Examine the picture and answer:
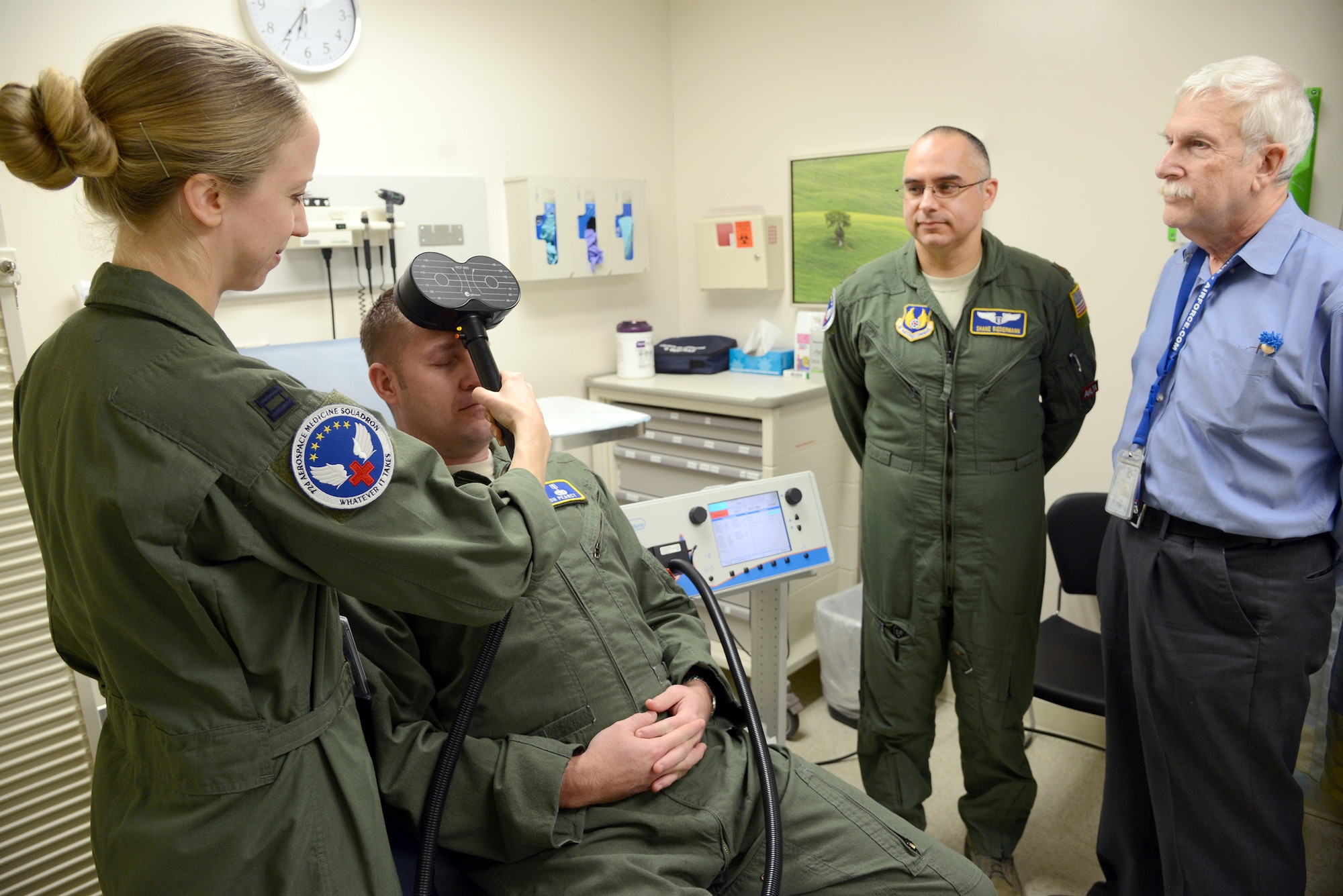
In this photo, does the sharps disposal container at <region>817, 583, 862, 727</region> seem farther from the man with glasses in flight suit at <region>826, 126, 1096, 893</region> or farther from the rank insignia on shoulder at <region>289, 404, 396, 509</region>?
the rank insignia on shoulder at <region>289, 404, 396, 509</region>

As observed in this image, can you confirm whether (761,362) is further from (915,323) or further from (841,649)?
(915,323)

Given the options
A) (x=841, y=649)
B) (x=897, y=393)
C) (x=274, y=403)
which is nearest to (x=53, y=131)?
(x=274, y=403)

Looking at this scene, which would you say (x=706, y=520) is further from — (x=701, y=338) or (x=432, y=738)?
(x=701, y=338)

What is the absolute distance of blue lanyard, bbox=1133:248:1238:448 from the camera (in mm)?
1621

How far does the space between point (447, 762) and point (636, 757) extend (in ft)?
0.78

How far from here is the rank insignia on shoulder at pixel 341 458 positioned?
0.80 m

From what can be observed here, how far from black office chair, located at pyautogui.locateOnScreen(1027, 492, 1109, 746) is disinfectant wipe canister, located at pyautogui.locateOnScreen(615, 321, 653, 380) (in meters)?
1.56

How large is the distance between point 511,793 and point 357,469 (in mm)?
497

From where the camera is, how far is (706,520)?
6.31ft

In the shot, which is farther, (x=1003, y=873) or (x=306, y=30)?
(x=306, y=30)

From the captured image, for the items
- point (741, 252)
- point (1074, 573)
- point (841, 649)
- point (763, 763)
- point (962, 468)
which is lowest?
point (841, 649)

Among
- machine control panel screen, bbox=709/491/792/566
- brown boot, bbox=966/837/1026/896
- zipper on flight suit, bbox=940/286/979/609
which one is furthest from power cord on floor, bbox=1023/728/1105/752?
machine control panel screen, bbox=709/491/792/566

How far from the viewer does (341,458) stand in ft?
2.67

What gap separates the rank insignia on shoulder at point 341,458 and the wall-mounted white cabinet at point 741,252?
272 centimetres
